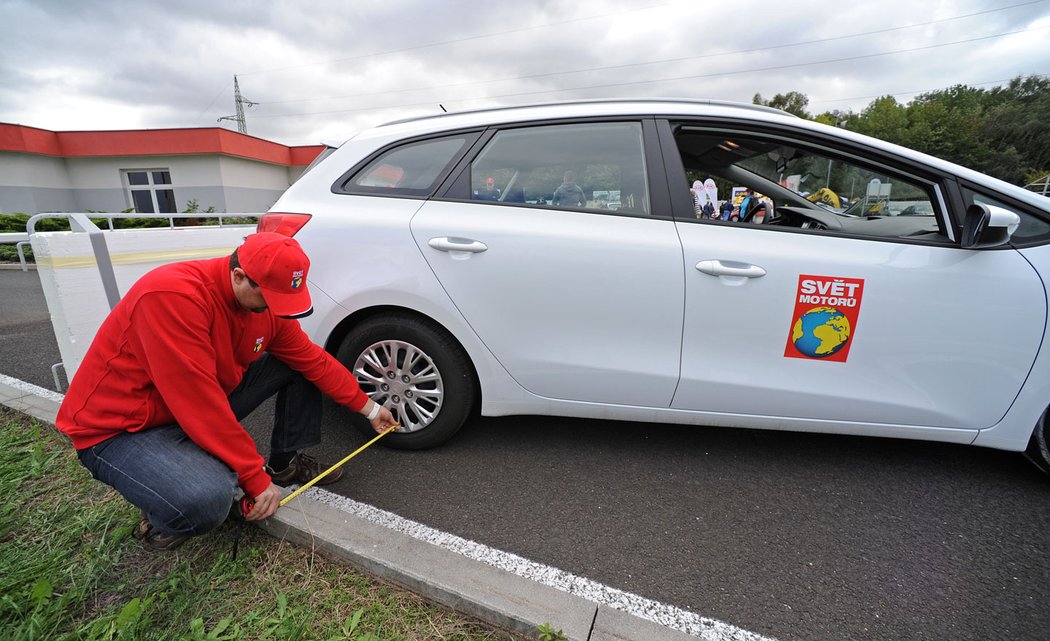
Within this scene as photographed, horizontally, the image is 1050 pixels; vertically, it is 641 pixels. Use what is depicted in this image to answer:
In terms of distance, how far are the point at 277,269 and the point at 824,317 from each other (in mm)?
2047

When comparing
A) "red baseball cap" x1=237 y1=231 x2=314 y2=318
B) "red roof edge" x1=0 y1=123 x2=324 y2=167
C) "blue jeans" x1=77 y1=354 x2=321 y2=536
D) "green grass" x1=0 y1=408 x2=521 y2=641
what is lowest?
"green grass" x1=0 y1=408 x2=521 y2=641

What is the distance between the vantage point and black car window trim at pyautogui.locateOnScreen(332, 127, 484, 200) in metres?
2.30

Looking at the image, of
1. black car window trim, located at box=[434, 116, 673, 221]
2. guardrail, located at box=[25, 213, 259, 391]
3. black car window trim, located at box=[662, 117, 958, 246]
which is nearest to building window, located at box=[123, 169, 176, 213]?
guardrail, located at box=[25, 213, 259, 391]

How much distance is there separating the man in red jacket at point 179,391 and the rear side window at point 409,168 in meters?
0.82

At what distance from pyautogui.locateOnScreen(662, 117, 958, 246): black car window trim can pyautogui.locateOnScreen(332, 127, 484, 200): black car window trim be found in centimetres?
92

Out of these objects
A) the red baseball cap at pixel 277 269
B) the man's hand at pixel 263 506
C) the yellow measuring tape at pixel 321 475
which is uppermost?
the red baseball cap at pixel 277 269

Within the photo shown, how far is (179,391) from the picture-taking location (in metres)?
1.53

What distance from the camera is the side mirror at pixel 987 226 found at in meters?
1.84

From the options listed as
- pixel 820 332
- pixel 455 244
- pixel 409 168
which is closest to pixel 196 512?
pixel 455 244

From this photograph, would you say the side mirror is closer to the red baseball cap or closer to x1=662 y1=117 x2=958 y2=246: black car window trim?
x1=662 y1=117 x2=958 y2=246: black car window trim

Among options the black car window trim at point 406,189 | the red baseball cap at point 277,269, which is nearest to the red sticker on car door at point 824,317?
the black car window trim at point 406,189

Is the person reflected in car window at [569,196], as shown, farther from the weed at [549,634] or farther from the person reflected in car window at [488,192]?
the weed at [549,634]

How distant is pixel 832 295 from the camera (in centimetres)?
199

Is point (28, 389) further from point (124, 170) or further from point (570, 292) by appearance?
point (124, 170)
